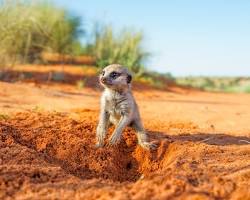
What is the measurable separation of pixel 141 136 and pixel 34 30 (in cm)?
860

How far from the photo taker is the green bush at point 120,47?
603 inches

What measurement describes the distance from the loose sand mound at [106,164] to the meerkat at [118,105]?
154 millimetres

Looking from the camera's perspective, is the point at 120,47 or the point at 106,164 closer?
the point at 106,164

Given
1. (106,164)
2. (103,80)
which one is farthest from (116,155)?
(103,80)

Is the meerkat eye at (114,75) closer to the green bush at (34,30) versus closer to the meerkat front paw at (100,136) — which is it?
the meerkat front paw at (100,136)

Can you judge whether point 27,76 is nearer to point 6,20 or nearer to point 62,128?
point 6,20

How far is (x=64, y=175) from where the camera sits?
4.09 meters

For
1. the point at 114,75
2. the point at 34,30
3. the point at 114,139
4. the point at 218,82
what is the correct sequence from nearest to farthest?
the point at 114,139
the point at 114,75
the point at 34,30
the point at 218,82

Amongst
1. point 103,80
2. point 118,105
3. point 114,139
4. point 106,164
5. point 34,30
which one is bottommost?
point 106,164

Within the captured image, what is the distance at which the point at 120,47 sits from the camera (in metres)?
15.8

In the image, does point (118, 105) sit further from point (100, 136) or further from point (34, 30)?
point (34, 30)

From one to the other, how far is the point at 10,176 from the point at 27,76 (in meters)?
8.92

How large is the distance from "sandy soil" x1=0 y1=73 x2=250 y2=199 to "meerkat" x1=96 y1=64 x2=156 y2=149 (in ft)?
0.51

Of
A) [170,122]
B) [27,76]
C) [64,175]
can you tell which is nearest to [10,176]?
[64,175]
